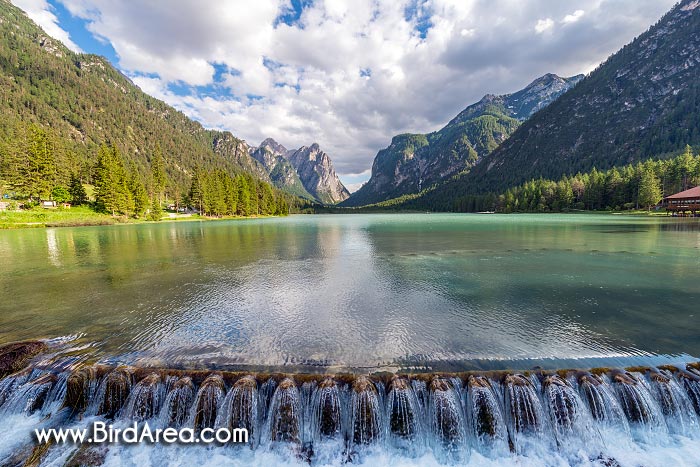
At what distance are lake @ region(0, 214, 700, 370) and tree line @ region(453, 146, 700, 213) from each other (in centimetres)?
11640

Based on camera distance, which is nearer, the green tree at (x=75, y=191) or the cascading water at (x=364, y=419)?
the cascading water at (x=364, y=419)

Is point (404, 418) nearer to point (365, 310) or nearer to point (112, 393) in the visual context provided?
point (365, 310)

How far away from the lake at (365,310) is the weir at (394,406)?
48.3 inches

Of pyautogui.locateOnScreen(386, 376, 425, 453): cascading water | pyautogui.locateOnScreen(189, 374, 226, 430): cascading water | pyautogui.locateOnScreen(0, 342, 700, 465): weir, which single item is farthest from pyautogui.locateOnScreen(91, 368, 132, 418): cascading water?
pyautogui.locateOnScreen(386, 376, 425, 453): cascading water

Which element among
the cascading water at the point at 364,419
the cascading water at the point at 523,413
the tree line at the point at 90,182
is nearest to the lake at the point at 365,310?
the cascading water at the point at 523,413

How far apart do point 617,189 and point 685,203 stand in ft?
122

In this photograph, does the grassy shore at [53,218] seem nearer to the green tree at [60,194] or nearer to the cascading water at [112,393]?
the green tree at [60,194]

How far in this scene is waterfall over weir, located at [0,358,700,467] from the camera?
8531mm

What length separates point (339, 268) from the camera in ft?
Answer: 94.4

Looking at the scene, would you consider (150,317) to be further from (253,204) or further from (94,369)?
(253,204)

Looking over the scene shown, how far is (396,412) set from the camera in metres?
9.16

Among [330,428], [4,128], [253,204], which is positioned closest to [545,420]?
[330,428]

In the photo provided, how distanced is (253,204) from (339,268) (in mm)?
127888

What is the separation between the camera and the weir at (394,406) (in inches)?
351
